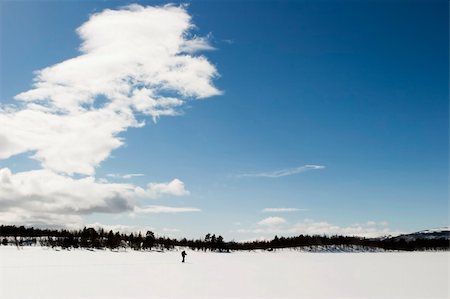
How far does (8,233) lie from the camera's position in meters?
197

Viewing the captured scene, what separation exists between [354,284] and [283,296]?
935 centimetres

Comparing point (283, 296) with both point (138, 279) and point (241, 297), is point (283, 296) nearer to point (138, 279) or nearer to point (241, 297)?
point (241, 297)

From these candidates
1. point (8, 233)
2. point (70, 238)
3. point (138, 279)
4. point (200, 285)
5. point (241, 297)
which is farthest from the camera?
point (8, 233)

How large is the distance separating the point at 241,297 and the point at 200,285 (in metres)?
4.95

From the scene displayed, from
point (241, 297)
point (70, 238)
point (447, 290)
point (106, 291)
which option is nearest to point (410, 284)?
point (447, 290)

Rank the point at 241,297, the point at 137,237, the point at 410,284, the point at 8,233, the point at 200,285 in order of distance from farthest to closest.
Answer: the point at 8,233
the point at 137,237
the point at 410,284
the point at 200,285
the point at 241,297

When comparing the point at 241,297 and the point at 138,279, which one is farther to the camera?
the point at 138,279

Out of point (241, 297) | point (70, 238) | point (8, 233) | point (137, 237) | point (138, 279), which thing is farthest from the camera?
point (8, 233)

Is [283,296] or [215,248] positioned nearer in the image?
[283,296]

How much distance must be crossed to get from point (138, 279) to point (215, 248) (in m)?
171

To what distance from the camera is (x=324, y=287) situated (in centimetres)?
2716

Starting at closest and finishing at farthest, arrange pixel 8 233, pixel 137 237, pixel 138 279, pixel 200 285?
pixel 200 285 → pixel 138 279 → pixel 137 237 → pixel 8 233

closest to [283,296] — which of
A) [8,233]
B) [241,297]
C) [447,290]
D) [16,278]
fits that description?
[241,297]

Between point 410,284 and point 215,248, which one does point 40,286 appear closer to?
point 410,284
